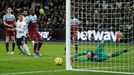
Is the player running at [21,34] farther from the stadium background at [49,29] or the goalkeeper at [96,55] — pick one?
the goalkeeper at [96,55]

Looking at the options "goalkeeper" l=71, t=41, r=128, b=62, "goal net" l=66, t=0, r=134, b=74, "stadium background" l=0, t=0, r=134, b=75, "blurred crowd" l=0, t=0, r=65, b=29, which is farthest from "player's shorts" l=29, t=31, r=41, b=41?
"blurred crowd" l=0, t=0, r=65, b=29

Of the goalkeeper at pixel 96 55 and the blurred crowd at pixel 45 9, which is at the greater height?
the blurred crowd at pixel 45 9

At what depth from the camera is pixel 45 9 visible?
39094 mm

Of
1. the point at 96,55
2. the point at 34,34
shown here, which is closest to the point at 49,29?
the point at 34,34

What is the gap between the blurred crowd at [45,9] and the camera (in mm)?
35969

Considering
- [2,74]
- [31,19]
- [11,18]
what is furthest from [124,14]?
[11,18]

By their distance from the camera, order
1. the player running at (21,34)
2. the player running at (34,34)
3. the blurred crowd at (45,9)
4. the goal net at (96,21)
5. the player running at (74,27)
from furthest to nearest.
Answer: the blurred crowd at (45,9)
the player running at (21,34)
the player running at (34,34)
the player running at (74,27)
the goal net at (96,21)

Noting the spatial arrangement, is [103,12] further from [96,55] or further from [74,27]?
[74,27]

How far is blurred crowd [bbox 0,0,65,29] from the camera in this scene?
35969 mm

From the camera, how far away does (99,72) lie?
12477 millimetres

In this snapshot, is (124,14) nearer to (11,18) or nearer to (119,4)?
(119,4)

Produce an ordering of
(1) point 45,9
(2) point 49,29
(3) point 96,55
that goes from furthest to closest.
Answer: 1. (1) point 45,9
2. (2) point 49,29
3. (3) point 96,55

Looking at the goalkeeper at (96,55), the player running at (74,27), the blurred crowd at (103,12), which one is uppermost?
the blurred crowd at (103,12)

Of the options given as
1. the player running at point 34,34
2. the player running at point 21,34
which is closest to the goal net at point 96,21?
the player running at point 34,34
